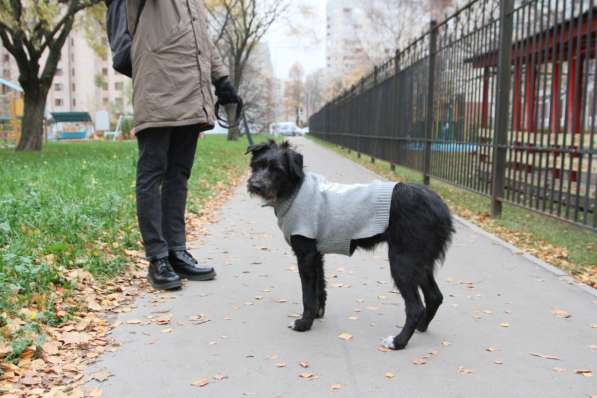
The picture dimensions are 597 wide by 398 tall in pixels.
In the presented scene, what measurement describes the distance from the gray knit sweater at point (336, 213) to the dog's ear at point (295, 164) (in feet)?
0.24

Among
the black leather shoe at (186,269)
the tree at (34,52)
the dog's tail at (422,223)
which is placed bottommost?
the black leather shoe at (186,269)

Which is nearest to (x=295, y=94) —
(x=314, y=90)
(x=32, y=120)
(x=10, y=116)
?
(x=314, y=90)

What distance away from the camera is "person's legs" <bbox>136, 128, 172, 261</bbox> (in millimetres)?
4445

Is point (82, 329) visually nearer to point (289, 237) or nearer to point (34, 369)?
point (34, 369)

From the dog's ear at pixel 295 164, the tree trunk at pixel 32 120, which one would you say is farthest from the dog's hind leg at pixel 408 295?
the tree trunk at pixel 32 120

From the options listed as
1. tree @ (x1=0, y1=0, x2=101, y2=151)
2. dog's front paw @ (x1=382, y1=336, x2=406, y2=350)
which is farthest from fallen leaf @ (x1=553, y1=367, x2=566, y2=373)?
tree @ (x1=0, y1=0, x2=101, y2=151)

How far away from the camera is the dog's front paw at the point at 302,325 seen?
372 cm

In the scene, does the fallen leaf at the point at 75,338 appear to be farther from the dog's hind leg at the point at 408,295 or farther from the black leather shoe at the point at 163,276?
the dog's hind leg at the point at 408,295

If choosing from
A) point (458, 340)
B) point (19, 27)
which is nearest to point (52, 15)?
point (19, 27)

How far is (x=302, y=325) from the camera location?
3719 mm

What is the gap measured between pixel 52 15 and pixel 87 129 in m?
28.8

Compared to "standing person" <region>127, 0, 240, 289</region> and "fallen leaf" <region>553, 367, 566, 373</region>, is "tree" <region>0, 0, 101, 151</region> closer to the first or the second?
"standing person" <region>127, 0, 240, 289</region>

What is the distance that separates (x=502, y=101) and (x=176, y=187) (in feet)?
16.9

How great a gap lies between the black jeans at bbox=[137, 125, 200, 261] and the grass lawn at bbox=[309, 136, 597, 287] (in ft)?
11.8
